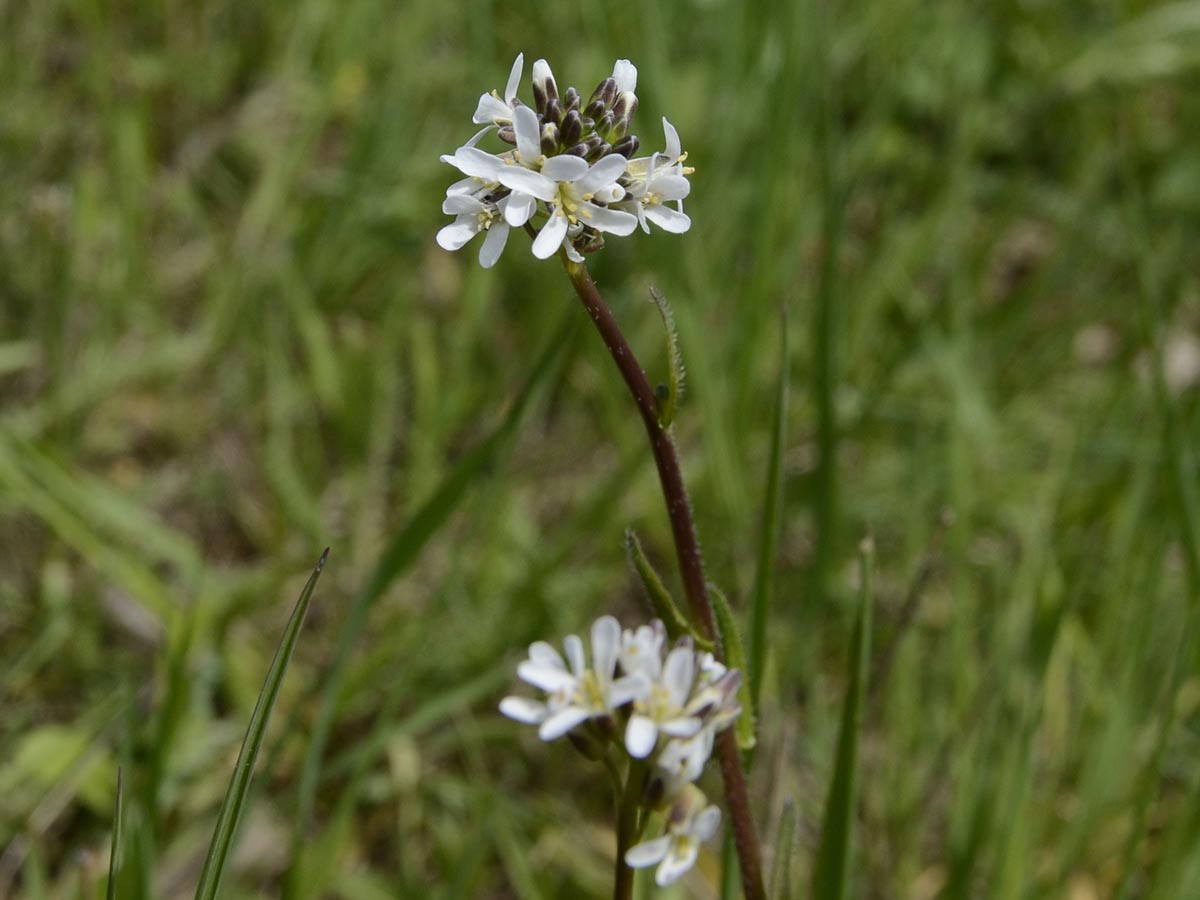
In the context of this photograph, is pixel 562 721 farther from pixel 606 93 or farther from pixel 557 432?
pixel 557 432

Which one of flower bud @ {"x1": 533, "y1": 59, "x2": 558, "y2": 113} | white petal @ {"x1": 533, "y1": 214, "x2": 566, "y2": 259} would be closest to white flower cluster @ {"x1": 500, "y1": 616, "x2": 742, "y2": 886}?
white petal @ {"x1": 533, "y1": 214, "x2": 566, "y2": 259}

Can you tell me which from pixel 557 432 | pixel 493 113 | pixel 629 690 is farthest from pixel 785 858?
pixel 557 432

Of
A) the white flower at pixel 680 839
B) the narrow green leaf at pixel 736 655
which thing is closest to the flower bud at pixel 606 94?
the narrow green leaf at pixel 736 655

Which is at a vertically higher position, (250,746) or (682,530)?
(682,530)

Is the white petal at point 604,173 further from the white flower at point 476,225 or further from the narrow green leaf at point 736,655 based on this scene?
the narrow green leaf at point 736,655

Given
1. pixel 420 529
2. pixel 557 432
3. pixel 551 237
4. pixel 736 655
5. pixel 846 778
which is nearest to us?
pixel 551 237

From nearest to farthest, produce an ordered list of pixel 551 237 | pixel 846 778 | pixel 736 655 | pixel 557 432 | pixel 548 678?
pixel 551 237
pixel 548 678
pixel 736 655
pixel 846 778
pixel 557 432
